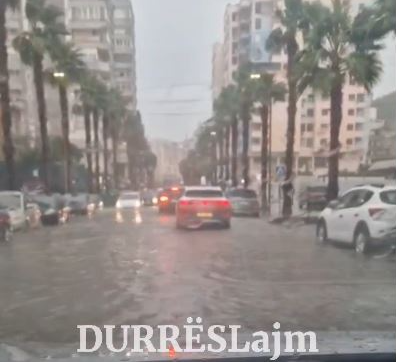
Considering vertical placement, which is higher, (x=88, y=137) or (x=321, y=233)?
(x=88, y=137)

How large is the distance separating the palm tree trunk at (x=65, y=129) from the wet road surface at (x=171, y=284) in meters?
0.62

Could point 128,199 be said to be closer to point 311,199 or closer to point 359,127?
point 359,127

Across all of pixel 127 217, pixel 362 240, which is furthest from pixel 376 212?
pixel 127 217

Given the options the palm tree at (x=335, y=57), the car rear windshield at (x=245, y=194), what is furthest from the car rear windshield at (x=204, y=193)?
the palm tree at (x=335, y=57)

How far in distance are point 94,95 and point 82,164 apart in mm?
488

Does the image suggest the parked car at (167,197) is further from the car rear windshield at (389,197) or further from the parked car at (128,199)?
the car rear windshield at (389,197)

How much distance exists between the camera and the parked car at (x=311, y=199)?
768cm

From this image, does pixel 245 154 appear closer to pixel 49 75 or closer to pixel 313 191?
pixel 313 191

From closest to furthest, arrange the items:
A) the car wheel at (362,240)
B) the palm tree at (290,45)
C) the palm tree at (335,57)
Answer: the palm tree at (335,57) → the palm tree at (290,45) → the car wheel at (362,240)

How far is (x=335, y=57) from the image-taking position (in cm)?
576

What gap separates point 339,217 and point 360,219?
238 millimetres

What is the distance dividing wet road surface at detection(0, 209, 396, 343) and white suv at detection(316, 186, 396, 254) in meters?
0.29

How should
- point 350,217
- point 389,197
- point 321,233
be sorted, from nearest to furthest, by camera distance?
1. point 389,197
2. point 321,233
3. point 350,217

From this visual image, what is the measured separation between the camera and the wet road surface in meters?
3.63
